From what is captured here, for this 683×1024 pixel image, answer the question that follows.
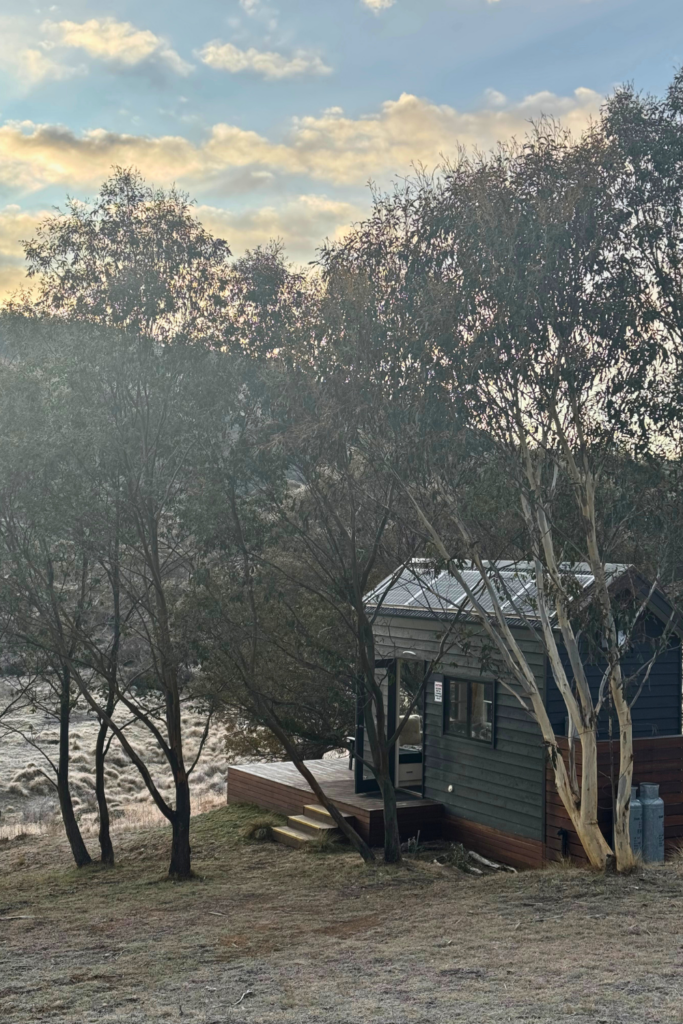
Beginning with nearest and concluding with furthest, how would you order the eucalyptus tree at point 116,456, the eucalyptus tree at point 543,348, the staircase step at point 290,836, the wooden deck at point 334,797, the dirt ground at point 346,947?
the dirt ground at point 346,947, the eucalyptus tree at point 543,348, the eucalyptus tree at point 116,456, the wooden deck at point 334,797, the staircase step at point 290,836

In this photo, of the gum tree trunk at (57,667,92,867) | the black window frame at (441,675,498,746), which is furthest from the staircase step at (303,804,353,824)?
the gum tree trunk at (57,667,92,867)

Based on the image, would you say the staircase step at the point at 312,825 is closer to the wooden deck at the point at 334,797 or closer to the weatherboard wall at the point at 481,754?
the wooden deck at the point at 334,797

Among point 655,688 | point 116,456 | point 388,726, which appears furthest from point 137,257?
point 655,688

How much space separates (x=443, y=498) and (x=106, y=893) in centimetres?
677

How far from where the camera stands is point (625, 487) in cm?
1102

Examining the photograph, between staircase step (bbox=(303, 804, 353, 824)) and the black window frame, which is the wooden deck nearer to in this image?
staircase step (bbox=(303, 804, 353, 824))

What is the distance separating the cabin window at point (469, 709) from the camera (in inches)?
515

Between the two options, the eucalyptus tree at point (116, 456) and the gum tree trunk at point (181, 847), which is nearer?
the eucalyptus tree at point (116, 456)

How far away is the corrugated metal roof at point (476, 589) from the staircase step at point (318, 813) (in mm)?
3142

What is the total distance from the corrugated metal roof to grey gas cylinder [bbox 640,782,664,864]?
232cm

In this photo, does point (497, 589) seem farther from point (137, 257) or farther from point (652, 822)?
Answer: point (137, 257)

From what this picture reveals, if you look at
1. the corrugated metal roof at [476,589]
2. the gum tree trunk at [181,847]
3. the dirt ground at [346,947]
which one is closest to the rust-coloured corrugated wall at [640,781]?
the dirt ground at [346,947]

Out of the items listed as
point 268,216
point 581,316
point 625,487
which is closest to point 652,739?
point 625,487

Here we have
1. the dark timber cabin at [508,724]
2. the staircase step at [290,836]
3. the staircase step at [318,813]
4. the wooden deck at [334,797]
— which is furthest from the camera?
the staircase step at [318,813]
